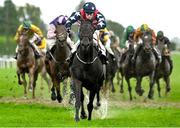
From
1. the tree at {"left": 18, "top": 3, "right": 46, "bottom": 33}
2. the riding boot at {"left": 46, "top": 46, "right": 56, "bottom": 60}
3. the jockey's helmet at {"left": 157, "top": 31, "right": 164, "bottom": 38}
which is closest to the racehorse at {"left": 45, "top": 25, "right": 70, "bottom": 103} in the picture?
the riding boot at {"left": 46, "top": 46, "right": 56, "bottom": 60}

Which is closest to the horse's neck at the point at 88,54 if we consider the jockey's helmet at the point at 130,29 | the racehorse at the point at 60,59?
the racehorse at the point at 60,59

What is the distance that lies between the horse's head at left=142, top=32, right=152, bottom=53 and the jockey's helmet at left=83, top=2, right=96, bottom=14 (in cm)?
877

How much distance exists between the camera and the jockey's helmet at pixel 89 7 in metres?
16.4

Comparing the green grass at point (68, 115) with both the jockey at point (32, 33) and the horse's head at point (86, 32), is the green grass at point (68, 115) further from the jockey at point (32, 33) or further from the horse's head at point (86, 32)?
the jockey at point (32, 33)

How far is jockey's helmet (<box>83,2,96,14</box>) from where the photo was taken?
16.4 m

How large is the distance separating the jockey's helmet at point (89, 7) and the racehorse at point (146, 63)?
8.81 meters

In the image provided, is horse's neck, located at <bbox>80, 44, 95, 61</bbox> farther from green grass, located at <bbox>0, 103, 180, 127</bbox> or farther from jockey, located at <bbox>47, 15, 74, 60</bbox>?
jockey, located at <bbox>47, 15, 74, 60</bbox>

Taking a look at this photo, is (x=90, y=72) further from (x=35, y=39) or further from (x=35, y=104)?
(x=35, y=39)

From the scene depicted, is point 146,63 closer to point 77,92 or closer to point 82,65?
point 82,65

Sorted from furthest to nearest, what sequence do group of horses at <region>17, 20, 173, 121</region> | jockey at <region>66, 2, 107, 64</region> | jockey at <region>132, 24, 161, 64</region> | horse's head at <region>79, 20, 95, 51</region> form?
jockey at <region>132, 24, 161, 64</region> → jockey at <region>66, 2, 107, 64</region> → group of horses at <region>17, 20, 173, 121</region> → horse's head at <region>79, 20, 95, 51</region>

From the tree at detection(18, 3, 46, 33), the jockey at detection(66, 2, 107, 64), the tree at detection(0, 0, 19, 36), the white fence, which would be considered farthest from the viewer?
the tree at detection(18, 3, 46, 33)

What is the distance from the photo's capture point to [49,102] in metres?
23.4

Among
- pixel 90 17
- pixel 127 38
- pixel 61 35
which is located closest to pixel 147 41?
pixel 127 38

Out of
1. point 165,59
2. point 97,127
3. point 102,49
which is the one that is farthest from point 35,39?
point 97,127
